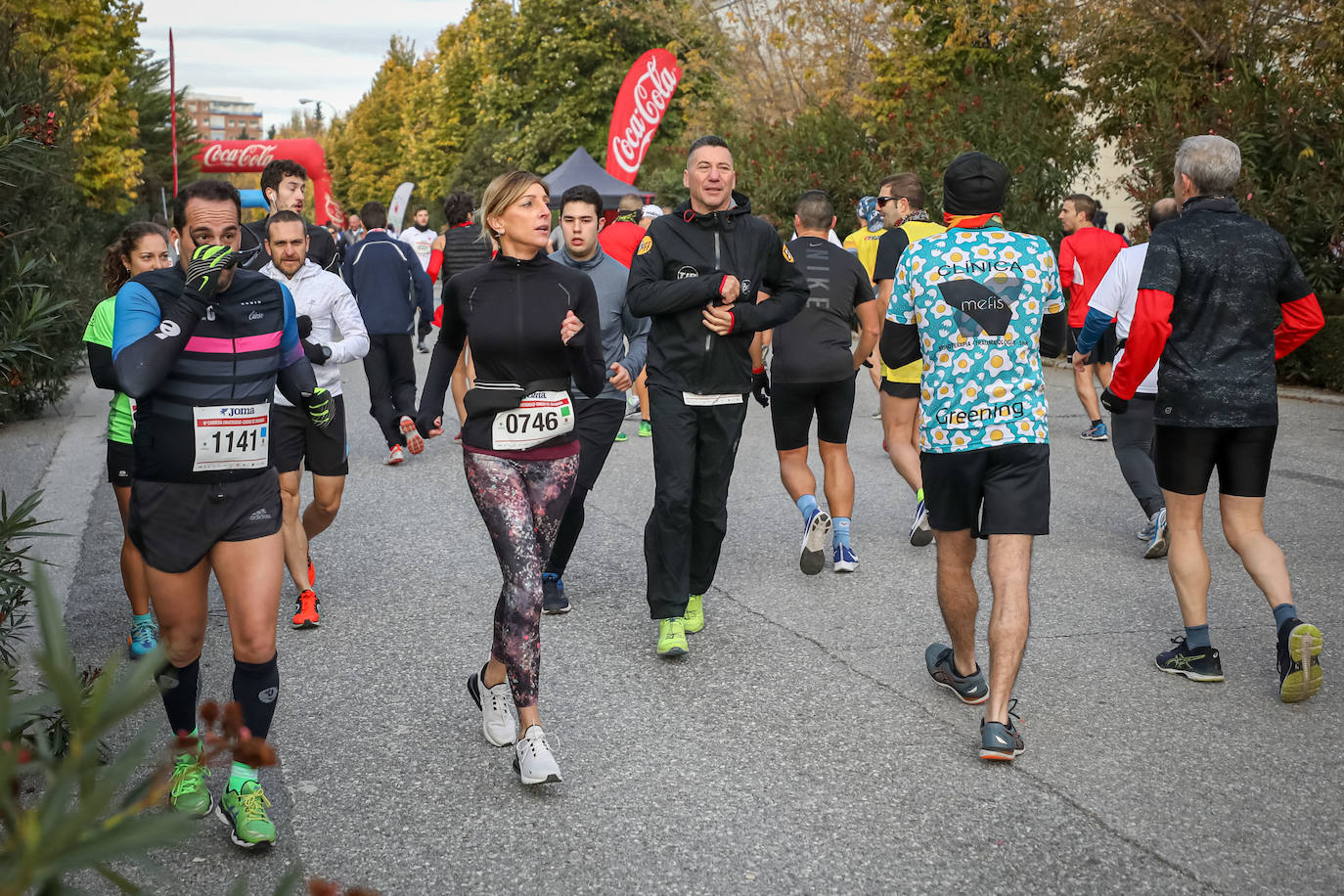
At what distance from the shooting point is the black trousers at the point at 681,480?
218 inches

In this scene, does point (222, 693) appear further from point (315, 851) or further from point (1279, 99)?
point (1279, 99)

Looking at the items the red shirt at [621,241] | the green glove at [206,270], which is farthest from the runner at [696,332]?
the red shirt at [621,241]

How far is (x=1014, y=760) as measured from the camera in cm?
437

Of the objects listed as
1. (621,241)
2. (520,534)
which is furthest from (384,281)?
(520,534)

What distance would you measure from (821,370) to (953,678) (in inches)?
90.0

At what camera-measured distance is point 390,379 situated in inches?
404

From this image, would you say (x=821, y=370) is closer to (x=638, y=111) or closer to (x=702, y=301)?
(x=702, y=301)

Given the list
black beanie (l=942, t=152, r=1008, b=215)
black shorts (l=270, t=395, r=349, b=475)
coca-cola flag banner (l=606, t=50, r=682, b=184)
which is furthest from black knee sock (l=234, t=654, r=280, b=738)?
coca-cola flag banner (l=606, t=50, r=682, b=184)

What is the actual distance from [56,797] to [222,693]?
4288 mm

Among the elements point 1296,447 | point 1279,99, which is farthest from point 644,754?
point 1279,99

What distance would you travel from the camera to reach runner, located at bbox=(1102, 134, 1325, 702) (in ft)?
16.2

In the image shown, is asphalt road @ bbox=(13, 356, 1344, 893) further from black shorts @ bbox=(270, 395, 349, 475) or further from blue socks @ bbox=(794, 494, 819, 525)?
black shorts @ bbox=(270, 395, 349, 475)

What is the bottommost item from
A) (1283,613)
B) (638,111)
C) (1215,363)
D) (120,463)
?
(1283,613)

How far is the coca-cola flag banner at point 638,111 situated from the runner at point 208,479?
1458cm
